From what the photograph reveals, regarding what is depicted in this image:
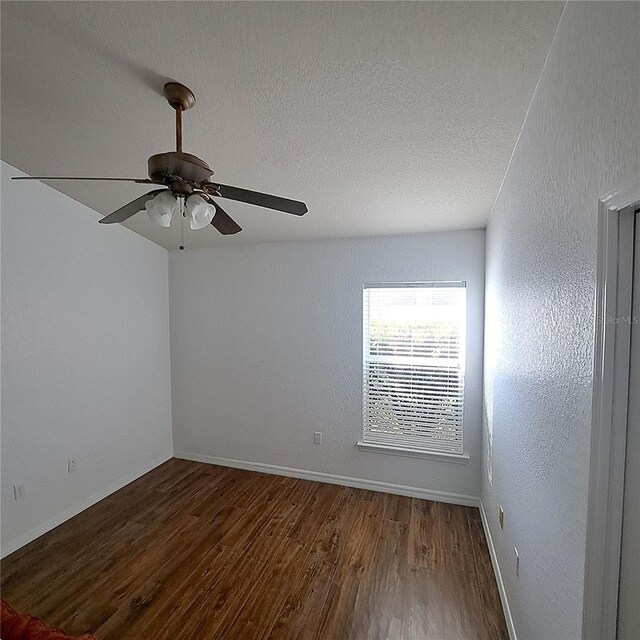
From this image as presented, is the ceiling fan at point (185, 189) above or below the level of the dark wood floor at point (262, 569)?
above

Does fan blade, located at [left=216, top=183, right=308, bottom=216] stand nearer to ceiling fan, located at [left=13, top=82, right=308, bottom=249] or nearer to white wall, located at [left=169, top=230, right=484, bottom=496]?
ceiling fan, located at [left=13, top=82, right=308, bottom=249]

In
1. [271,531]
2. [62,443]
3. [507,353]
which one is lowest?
[271,531]

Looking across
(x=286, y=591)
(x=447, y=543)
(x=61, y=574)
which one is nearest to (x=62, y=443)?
(x=61, y=574)

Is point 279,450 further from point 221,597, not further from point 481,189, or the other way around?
point 481,189

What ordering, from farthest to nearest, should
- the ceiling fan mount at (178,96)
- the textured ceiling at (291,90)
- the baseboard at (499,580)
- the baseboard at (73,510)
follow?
the baseboard at (73,510) → the baseboard at (499,580) → the ceiling fan mount at (178,96) → the textured ceiling at (291,90)

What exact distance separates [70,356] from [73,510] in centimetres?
129

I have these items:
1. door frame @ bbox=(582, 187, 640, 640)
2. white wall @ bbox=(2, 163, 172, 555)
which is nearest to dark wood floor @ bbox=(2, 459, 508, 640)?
white wall @ bbox=(2, 163, 172, 555)

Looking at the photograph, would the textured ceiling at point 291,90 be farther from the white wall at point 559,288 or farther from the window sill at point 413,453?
the window sill at point 413,453

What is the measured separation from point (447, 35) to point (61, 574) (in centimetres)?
354

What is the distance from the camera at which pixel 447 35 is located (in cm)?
118

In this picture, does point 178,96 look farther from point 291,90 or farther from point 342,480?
point 342,480

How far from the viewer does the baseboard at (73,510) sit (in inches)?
93.0

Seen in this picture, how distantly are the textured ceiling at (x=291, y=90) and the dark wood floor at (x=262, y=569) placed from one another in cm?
250

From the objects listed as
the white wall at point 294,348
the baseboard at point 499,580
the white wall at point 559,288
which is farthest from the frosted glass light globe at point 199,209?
the baseboard at point 499,580
